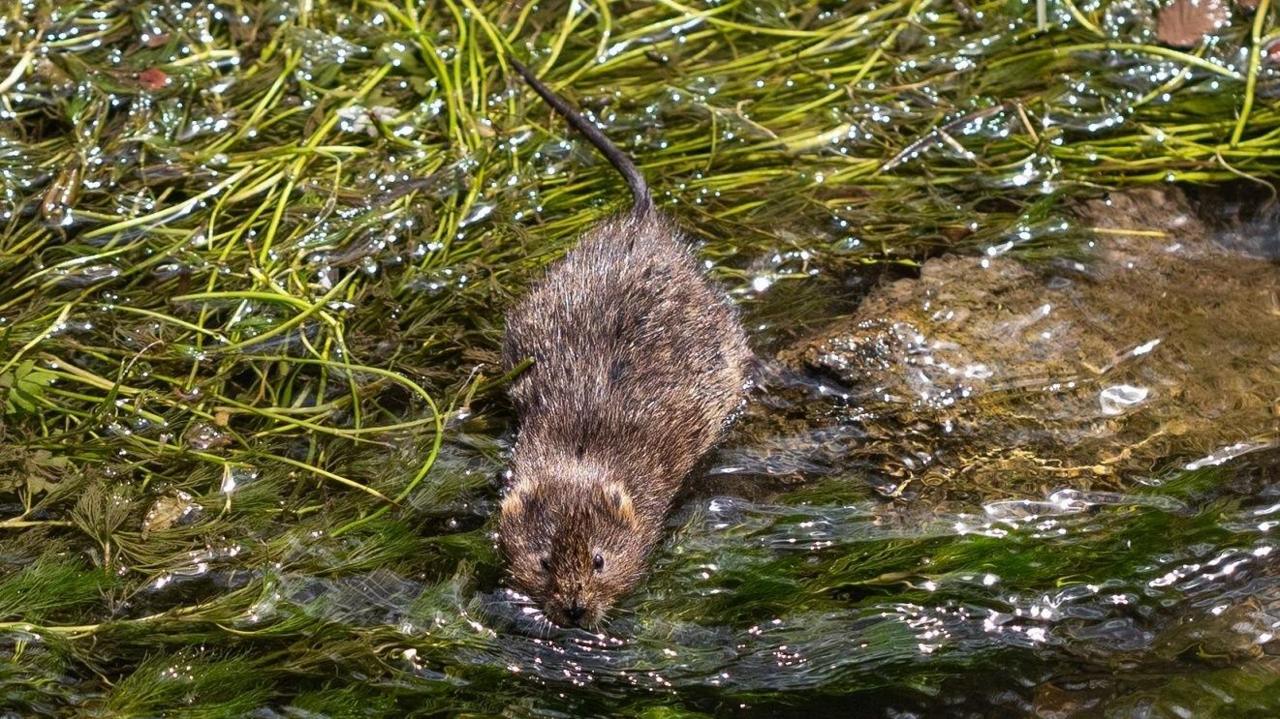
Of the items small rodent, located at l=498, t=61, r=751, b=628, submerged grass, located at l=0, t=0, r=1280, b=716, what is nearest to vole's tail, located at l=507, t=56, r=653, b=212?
small rodent, located at l=498, t=61, r=751, b=628

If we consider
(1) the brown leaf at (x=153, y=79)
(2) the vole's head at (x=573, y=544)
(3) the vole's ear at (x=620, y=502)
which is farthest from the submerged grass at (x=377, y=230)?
(3) the vole's ear at (x=620, y=502)

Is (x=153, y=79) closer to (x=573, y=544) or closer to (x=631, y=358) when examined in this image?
(x=631, y=358)

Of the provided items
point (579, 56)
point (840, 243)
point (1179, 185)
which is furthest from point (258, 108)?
point (1179, 185)

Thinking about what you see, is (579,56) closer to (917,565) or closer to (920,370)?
(920,370)

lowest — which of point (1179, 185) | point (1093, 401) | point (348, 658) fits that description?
point (348, 658)

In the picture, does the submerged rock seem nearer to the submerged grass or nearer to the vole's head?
the submerged grass

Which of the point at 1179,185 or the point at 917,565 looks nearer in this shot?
the point at 917,565

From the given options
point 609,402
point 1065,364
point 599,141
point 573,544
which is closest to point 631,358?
point 609,402

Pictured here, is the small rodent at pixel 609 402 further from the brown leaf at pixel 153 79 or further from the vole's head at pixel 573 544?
the brown leaf at pixel 153 79
